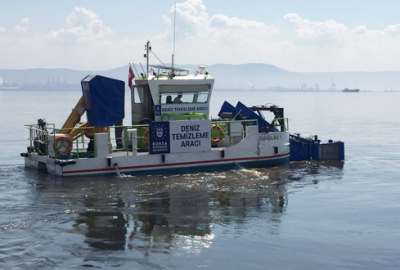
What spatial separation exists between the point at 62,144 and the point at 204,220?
749 centimetres

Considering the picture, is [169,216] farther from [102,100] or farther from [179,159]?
[102,100]

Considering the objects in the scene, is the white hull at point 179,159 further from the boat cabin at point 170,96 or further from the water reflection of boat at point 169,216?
the water reflection of boat at point 169,216

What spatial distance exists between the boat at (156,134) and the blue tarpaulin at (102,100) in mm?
38

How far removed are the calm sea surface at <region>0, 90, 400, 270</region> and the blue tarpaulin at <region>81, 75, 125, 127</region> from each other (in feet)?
7.61

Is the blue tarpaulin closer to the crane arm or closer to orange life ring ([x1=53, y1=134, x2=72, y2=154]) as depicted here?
the crane arm

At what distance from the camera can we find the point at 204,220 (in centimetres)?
1417

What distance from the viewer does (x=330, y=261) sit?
11.2 meters

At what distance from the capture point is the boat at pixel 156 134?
768 inches

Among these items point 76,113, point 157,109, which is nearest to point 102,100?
point 76,113

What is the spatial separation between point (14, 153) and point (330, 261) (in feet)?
73.1

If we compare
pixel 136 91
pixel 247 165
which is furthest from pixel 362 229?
pixel 136 91

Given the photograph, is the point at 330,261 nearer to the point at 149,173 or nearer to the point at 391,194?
the point at 391,194

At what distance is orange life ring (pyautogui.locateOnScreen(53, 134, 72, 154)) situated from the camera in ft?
63.0

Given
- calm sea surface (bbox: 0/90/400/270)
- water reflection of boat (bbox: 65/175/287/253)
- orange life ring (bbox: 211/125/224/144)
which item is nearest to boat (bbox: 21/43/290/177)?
orange life ring (bbox: 211/125/224/144)
